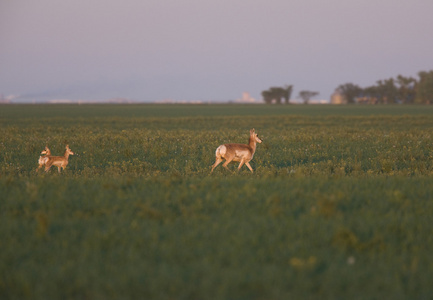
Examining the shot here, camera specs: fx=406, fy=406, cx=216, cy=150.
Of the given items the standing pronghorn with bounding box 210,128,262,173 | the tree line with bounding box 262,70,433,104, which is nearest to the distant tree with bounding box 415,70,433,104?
the tree line with bounding box 262,70,433,104

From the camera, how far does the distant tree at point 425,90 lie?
14425cm

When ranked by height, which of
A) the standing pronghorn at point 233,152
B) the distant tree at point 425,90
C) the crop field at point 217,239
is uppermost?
the distant tree at point 425,90

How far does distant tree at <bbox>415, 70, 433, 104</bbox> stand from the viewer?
14425 centimetres

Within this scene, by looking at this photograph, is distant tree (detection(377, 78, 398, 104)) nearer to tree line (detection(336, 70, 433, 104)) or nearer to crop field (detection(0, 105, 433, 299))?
tree line (detection(336, 70, 433, 104))

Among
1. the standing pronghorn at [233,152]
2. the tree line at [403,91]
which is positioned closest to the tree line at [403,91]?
the tree line at [403,91]

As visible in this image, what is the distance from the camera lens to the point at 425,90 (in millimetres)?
145375

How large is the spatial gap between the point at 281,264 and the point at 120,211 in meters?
3.48

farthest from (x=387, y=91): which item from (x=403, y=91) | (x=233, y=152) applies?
(x=233, y=152)

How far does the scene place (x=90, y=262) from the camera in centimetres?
558

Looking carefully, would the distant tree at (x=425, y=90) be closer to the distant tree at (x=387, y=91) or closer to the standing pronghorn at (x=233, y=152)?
the distant tree at (x=387, y=91)

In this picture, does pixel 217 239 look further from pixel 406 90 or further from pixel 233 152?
pixel 406 90

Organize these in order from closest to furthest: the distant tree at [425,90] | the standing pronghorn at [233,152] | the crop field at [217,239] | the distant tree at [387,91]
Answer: the crop field at [217,239] < the standing pronghorn at [233,152] < the distant tree at [425,90] < the distant tree at [387,91]

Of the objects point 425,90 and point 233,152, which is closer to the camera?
point 233,152

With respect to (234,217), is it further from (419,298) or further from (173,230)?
(419,298)
